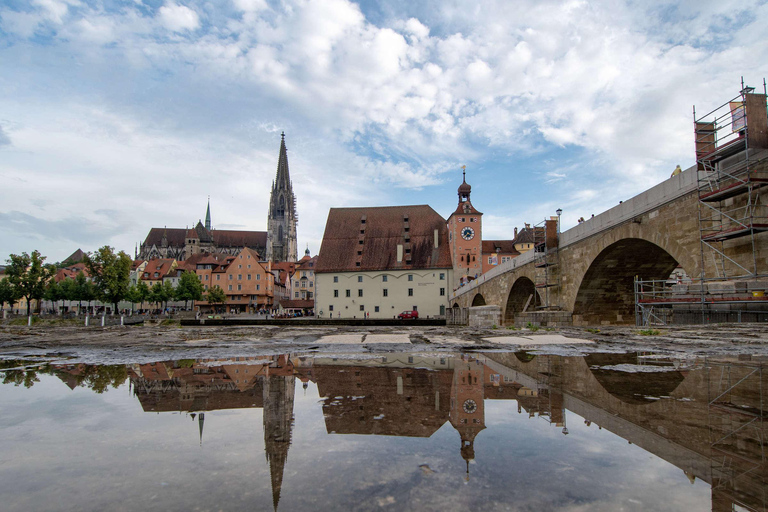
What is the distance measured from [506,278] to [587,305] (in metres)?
9.01

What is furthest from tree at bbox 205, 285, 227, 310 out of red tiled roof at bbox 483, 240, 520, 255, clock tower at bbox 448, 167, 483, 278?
red tiled roof at bbox 483, 240, 520, 255

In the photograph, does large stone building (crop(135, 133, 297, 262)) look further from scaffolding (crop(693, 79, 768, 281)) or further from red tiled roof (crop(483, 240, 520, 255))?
scaffolding (crop(693, 79, 768, 281))

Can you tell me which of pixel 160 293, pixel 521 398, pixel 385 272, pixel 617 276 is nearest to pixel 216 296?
pixel 160 293

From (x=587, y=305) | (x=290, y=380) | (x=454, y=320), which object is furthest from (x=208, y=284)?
(x=290, y=380)

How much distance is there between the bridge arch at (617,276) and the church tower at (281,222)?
11168cm

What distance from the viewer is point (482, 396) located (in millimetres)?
3932

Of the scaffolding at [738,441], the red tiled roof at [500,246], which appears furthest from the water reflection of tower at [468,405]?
the red tiled roof at [500,246]

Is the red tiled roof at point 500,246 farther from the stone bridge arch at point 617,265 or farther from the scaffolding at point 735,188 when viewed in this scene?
the scaffolding at point 735,188

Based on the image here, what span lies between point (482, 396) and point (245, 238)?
14201 centimetres

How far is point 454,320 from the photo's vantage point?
2788 centimetres

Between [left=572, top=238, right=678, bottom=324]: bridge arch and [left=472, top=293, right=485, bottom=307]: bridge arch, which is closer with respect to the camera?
[left=572, top=238, right=678, bottom=324]: bridge arch

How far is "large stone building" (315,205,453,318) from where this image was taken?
2544 inches

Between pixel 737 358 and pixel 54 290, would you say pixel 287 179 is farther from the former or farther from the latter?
pixel 737 358

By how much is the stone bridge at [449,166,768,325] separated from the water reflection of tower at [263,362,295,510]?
408 inches
